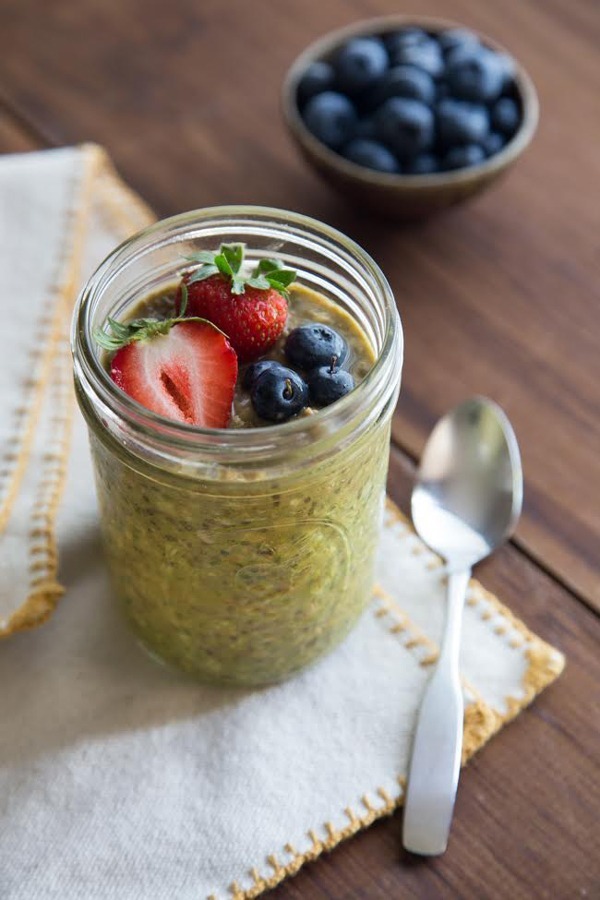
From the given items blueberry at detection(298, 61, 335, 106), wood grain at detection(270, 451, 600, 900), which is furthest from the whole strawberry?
blueberry at detection(298, 61, 335, 106)

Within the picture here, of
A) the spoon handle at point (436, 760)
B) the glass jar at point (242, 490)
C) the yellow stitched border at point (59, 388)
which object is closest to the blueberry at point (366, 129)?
the yellow stitched border at point (59, 388)

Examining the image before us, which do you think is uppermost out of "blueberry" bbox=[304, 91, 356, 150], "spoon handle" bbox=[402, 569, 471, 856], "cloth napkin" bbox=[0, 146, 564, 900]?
"blueberry" bbox=[304, 91, 356, 150]

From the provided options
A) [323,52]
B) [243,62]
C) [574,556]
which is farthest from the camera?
[243,62]

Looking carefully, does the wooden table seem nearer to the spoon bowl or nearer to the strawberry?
the spoon bowl

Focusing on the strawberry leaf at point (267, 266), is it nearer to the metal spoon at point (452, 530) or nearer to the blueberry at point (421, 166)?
the metal spoon at point (452, 530)

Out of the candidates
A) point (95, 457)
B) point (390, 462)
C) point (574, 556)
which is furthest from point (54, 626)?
point (574, 556)

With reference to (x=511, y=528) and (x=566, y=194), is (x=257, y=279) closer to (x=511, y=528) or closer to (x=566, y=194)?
(x=511, y=528)

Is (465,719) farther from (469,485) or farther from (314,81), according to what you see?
(314,81)
